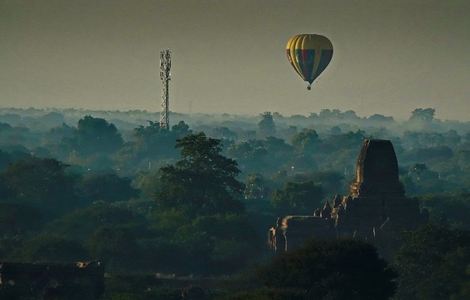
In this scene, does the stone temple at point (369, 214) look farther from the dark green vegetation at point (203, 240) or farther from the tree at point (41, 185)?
the tree at point (41, 185)


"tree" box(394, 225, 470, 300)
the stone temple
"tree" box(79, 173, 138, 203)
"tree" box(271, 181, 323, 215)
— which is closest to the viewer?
"tree" box(394, 225, 470, 300)

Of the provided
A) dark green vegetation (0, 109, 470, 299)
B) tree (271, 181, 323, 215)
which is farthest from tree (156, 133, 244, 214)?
tree (271, 181, 323, 215)

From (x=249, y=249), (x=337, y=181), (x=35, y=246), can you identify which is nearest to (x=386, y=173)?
(x=249, y=249)

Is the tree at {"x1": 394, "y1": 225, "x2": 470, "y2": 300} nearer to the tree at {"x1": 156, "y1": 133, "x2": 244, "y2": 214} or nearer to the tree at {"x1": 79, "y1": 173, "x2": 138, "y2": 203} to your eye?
the tree at {"x1": 156, "y1": 133, "x2": 244, "y2": 214}

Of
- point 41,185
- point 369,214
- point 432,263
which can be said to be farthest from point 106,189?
point 432,263

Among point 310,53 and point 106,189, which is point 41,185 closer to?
point 106,189

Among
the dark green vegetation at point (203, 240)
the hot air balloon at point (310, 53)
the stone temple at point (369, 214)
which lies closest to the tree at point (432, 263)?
the dark green vegetation at point (203, 240)
